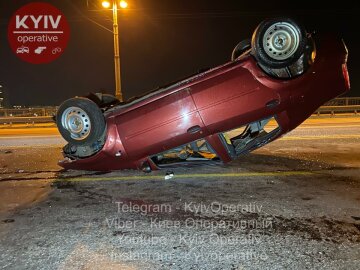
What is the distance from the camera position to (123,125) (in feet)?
17.0

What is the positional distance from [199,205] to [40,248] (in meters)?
1.78

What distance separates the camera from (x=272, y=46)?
4.80 m

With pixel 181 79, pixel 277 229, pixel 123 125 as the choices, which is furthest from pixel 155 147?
pixel 277 229

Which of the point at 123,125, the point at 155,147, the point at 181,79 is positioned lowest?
the point at 155,147

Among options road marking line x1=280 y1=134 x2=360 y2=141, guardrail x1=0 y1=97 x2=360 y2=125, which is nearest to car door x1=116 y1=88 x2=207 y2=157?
road marking line x1=280 y1=134 x2=360 y2=141

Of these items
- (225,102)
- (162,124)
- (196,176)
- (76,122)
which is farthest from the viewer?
(196,176)

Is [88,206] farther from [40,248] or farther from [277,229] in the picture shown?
[277,229]

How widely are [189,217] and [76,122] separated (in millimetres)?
2132

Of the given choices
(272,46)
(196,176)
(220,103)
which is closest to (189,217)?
(220,103)

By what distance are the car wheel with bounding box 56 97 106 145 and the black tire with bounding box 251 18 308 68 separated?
7.26ft

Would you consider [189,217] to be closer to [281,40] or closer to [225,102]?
[225,102]

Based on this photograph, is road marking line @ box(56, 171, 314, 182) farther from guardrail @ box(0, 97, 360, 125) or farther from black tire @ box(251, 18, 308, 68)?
guardrail @ box(0, 97, 360, 125)

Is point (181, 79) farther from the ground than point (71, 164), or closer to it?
farther from the ground

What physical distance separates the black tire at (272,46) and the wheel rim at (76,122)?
238 centimetres
